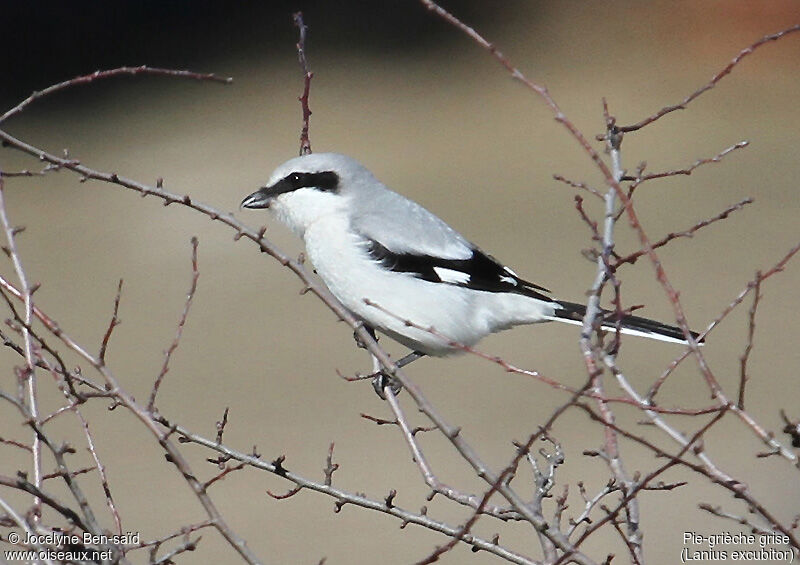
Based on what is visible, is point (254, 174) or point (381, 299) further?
point (254, 174)

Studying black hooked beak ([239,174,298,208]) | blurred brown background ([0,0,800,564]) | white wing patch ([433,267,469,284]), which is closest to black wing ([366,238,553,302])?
white wing patch ([433,267,469,284])

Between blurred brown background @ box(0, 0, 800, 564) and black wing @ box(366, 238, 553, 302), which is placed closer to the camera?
black wing @ box(366, 238, 553, 302)

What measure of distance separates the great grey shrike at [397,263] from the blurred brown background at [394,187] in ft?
10.2

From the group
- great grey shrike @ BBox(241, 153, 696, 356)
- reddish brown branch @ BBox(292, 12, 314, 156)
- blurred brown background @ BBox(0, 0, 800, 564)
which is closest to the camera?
reddish brown branch @ BBox(292, 12, 314, 156)

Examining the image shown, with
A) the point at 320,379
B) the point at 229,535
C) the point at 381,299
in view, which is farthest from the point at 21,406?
the point at 320,379

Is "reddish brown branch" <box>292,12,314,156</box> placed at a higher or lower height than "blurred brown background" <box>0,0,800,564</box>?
lower

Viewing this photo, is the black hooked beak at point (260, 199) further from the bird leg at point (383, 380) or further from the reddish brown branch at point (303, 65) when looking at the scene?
the bird leg at point (383, 380)

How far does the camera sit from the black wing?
134 inches

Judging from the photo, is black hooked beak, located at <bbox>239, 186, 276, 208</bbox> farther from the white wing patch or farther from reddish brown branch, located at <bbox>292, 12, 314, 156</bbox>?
the white wing patch

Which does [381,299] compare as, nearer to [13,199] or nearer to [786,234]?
[786,234]

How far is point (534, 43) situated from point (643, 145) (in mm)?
2538

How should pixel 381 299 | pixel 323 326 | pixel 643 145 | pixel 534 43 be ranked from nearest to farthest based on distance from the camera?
pixel 381 299
pixel 323 326
pixel 643 145
pixel 534 43

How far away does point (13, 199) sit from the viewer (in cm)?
1353

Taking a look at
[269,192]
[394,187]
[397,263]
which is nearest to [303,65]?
[269,192]
